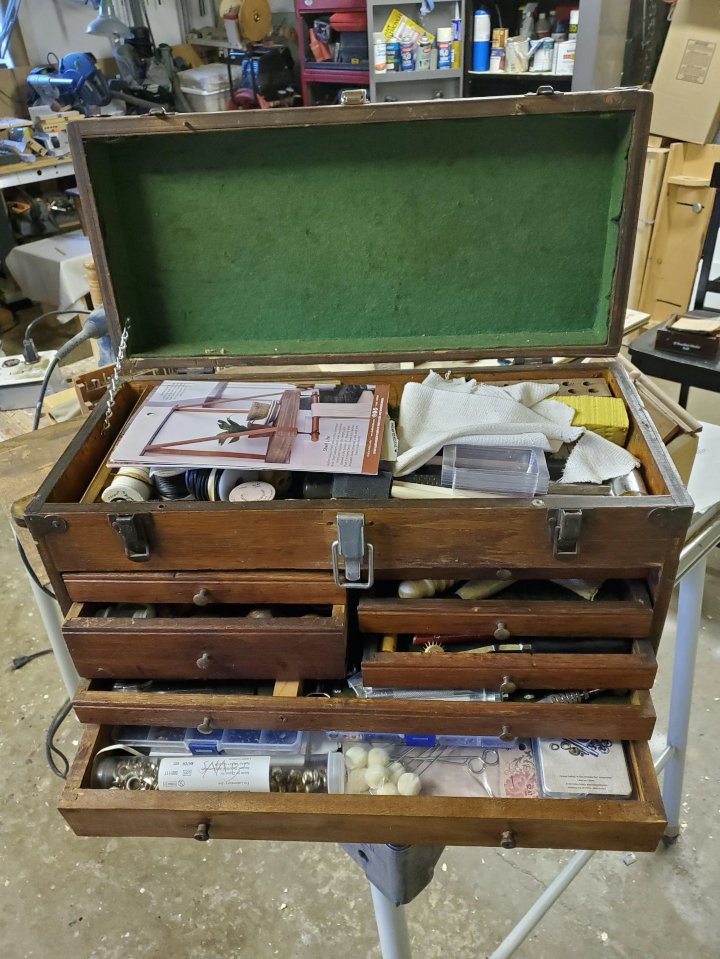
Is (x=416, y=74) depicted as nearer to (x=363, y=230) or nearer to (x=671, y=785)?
(x=363, y=230)

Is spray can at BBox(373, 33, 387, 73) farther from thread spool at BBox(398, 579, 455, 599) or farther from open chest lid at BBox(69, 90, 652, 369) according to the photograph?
thread spool at BBox(398, 579, 455, 599)

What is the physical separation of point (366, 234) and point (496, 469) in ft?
1.57

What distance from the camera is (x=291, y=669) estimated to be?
0.91 meters

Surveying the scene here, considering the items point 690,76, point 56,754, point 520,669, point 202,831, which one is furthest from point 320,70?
point 202,831

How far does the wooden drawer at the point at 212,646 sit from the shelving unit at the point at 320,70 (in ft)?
12.4

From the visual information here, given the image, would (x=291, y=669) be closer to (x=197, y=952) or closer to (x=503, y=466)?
(x=503, y=466)

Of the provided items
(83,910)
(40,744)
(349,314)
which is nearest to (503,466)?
(349,314)

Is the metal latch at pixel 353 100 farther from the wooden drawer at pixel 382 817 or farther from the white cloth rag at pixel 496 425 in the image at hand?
the wooden drawer at pixel 382 817

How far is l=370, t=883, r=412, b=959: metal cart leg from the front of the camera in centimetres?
97

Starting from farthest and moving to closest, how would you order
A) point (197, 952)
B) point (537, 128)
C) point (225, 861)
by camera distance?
1. point (225, 861)
2. point (197, 952)
3. point (537, 128)

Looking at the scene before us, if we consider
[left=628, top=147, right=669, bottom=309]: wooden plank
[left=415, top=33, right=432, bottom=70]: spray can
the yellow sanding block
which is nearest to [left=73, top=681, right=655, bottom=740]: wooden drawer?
the yellow sanding block

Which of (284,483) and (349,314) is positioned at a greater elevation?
(349,314)

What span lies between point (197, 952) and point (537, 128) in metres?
1.63

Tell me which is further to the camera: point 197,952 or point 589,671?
point 197,952
